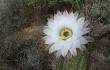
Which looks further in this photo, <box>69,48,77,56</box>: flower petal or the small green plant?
the small green plant

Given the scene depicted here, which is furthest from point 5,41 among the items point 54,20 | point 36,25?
point 54,20

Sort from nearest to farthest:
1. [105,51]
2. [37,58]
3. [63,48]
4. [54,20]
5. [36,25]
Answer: [63,48] < [54,20] < [105,51] < [37,58] < [36,25]

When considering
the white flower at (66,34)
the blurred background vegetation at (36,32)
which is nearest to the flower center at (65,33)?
the white flower at (66,34)

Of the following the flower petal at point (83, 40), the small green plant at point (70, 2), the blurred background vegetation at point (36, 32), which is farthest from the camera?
the small green plant at point (70, 2)

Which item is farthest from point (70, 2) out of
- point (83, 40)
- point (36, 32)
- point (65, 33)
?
point (83, 40)

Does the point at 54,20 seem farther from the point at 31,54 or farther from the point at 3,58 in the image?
the point at 3,58

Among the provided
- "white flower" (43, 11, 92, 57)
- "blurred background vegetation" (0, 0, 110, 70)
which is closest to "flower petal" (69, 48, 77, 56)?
"white flower" (43, 11, 92, 57)

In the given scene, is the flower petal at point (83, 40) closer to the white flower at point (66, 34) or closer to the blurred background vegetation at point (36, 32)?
the white flower at point (66, 34)

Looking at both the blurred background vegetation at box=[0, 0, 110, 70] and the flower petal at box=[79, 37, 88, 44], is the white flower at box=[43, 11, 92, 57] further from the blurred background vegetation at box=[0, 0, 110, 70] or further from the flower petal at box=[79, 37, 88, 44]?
the blurred background vegetation at box=[0, 0, 110, 70]
